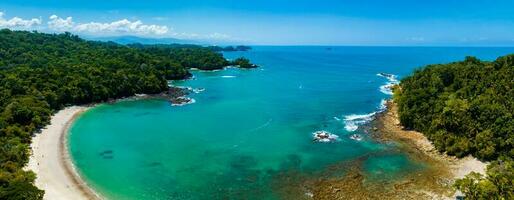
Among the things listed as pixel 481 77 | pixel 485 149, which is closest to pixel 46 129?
pixel 485 149

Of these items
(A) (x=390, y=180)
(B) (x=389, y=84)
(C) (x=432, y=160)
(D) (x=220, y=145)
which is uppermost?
(C) (x=432, y=160)

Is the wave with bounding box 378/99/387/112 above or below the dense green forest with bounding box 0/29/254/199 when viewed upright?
below

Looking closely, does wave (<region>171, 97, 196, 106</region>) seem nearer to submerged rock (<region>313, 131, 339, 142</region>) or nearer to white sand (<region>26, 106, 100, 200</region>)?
white sand (<region>26, 106, 100, 200</region>)

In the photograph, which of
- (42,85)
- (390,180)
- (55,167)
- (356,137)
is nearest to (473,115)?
(356,137)

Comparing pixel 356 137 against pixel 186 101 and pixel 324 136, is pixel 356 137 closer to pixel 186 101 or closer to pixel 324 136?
pixel 324 136

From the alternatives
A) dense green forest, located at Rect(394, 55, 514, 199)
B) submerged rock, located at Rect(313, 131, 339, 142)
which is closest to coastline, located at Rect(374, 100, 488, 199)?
dense green forest, located at Rect(394, 55, 514, 199)

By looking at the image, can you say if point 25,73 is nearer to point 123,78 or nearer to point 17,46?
point 123,78

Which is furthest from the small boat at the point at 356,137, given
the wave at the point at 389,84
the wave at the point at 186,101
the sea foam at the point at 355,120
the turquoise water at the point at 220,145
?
the wave at the point at 389,84
